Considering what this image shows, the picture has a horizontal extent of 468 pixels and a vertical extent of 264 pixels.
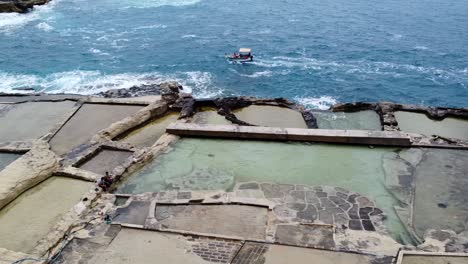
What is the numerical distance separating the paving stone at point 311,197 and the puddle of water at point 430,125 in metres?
9.40

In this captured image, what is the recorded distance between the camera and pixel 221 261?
448 inches

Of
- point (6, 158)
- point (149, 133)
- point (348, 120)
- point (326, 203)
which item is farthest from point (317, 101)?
point (6, 158)

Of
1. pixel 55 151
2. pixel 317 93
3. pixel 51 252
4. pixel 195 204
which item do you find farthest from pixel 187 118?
pixel 317 93

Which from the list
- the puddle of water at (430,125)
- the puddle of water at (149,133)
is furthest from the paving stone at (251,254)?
the puddle of water at (430,125)

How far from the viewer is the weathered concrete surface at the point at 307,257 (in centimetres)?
A: 1124

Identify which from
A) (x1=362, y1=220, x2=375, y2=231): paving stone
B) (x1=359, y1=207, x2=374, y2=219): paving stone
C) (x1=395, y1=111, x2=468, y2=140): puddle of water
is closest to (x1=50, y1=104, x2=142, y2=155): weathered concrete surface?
(x1=359, y1=207, x2=374, y2=219): paving stone

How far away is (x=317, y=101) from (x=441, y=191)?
2184 centimetres

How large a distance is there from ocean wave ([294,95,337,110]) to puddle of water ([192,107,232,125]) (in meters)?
13.7

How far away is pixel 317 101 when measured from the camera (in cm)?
3544

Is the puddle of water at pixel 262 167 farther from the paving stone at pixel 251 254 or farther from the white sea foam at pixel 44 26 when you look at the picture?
the white sea foam at pixel 44 26

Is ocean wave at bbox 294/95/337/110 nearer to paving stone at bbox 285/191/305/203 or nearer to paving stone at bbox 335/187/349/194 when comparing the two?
paving stone at bbox 335/187/349/194

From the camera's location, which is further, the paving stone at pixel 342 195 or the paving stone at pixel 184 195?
the paving stone at pixel 184 195

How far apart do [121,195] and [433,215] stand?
10608 millimetres

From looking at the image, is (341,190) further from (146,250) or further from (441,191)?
(146,250)
